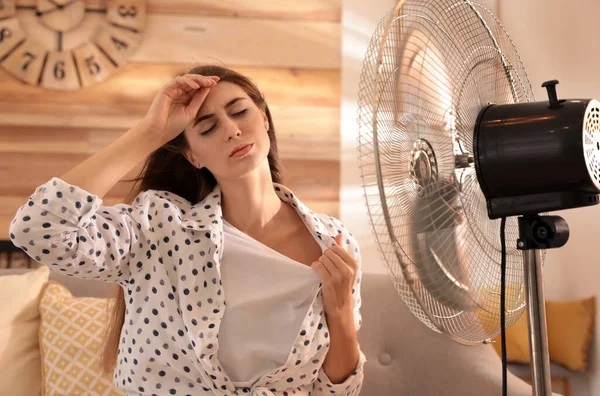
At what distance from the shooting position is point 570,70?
2.42 m

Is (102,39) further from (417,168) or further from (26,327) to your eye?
(417,168)

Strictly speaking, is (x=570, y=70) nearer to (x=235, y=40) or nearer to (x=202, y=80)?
(x=235, y=40)

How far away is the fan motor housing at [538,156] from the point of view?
948 millimetres

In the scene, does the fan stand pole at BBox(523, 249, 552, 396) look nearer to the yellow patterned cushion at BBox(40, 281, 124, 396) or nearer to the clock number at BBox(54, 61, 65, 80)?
the yellow patterned cushion at BBox(40, 281, 124, 396)

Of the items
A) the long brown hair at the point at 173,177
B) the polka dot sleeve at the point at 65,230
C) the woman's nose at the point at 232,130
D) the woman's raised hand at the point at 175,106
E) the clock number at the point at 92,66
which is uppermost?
the clock number at the point at 92,66

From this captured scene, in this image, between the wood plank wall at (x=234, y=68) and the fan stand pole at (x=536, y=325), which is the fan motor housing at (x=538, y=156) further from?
the wood plank wall at (x=234, y=68)

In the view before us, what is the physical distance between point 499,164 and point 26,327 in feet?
5.16

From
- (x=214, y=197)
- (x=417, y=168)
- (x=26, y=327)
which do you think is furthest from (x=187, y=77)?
(x=26, y=327)

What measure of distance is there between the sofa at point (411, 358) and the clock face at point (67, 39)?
1.44 metres

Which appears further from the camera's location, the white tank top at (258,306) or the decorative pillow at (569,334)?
the decorative pillow at (569,334)

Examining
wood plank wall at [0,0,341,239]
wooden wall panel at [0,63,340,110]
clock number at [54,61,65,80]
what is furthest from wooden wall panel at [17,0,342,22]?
clock number at [54,61,65,80]

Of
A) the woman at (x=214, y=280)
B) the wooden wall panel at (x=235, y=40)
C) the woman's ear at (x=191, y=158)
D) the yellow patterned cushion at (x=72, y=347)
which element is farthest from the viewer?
the wooden wall panel at (x=235, y=40)

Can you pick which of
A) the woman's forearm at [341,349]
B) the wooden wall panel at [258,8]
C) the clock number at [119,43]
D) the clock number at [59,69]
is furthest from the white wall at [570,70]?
Answer: the clock number at [59,69]

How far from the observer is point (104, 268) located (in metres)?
1.22
